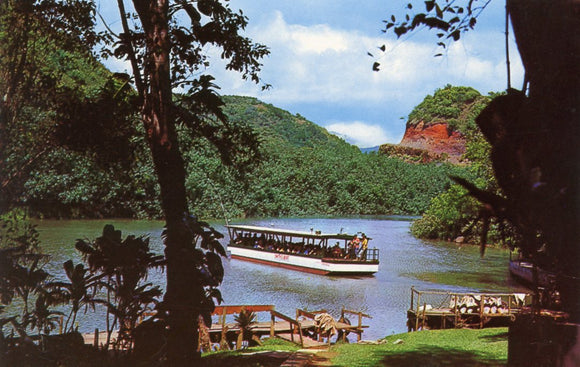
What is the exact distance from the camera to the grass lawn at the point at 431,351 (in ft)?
39.1

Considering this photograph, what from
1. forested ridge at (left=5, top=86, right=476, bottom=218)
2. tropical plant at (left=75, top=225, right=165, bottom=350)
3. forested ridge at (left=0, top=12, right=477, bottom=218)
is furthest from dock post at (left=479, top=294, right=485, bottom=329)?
forested ridge at (left=5, top=86, right=476, bottom=218)

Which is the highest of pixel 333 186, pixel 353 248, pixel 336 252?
pixel 333 186

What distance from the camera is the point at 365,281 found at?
33438 mm

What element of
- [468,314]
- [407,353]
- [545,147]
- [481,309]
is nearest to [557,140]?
[545,147]

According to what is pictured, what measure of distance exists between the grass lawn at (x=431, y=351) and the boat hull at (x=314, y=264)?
16.3 m

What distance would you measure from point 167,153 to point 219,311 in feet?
31.6

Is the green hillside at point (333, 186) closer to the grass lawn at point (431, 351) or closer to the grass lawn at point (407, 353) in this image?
the grass lawn at point (431, 351)

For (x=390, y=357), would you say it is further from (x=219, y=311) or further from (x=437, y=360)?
(x=219, y=311)

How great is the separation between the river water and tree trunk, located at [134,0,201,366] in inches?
513

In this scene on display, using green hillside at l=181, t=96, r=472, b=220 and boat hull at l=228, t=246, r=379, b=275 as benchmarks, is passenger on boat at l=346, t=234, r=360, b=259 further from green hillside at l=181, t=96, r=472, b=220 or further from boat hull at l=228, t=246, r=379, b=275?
green hillside at l=181, t=96, r=472, b=220

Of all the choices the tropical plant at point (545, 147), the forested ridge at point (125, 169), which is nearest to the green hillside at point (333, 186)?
the forested ridge at point (125, 169)

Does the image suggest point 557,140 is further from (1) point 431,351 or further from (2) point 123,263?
(1) point 431,351

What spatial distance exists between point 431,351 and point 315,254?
21.5m

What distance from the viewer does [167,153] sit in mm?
8766
